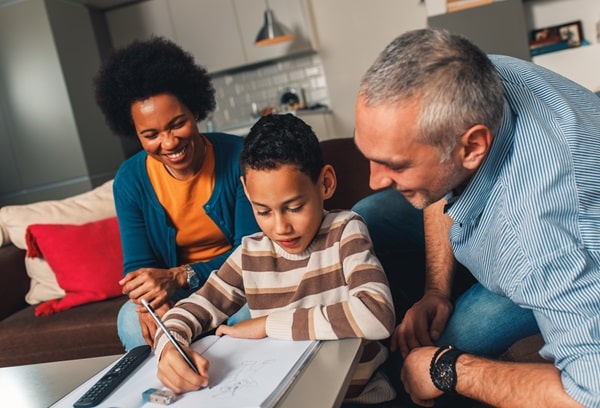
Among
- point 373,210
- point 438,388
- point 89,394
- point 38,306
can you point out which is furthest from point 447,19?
point 89,394

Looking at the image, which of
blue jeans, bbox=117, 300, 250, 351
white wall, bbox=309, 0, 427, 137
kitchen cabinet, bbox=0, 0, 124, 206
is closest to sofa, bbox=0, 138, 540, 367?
blue jeans, bbox=117, 300, 250, 351

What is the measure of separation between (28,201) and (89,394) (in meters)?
4.29

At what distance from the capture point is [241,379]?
2.80 ft

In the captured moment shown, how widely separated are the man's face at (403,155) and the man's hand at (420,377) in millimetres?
284

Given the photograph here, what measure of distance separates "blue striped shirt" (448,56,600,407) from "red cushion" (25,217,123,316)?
1.55 meters

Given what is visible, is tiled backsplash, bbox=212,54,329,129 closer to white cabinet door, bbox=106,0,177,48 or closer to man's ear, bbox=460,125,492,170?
white cabinet door, bbox=106,0,177,48

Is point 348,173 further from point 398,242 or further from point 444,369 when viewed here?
point 444,369

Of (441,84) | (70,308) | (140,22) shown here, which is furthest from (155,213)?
(140,22)

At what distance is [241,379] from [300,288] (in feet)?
0.98

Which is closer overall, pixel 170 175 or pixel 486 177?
pixel 486 177

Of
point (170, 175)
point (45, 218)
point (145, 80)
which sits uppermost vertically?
point (145, 80)

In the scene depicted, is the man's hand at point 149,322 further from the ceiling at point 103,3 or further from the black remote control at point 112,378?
the ceiling at point 103,3

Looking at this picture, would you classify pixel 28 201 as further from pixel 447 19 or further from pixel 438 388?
pixel 438 388

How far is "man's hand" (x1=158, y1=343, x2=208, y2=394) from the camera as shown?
2.80ft
